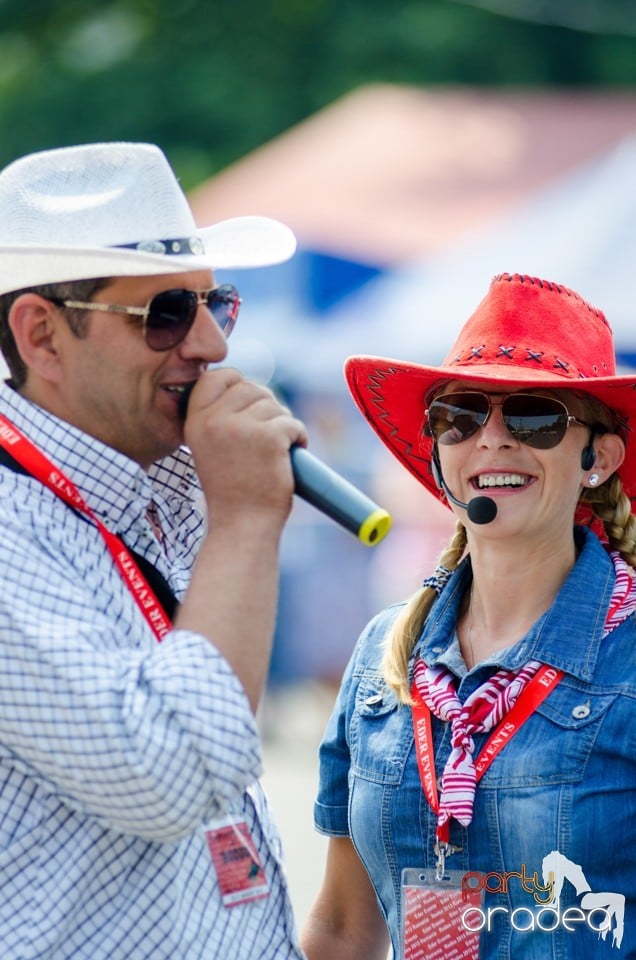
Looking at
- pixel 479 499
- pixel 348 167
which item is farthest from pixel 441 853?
pixel 348 167

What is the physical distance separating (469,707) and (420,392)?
2.54 ft

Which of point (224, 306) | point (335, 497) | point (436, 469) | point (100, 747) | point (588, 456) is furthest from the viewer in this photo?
point (436, 469)

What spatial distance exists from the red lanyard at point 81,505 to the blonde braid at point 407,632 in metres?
0.85

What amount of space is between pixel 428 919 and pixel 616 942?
0.38 metres

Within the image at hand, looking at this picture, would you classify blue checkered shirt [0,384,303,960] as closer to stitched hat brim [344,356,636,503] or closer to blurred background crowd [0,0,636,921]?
stitched hat brim [344,356,636,503]

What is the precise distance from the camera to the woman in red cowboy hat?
278cm

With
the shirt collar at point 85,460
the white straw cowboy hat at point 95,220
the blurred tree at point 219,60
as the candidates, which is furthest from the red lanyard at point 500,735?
the blurred tree at point 219,60

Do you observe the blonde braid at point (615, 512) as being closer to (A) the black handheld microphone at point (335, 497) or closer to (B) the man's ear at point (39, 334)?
(A) the black handheld microphone at point (335, 497)

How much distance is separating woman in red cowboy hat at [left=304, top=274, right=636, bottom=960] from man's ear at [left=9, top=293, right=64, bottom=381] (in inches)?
38.3

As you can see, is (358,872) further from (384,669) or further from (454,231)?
(454,231)

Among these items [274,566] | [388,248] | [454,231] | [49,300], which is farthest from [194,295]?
[454,231]

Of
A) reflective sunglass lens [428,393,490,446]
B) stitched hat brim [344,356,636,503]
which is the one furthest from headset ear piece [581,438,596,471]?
reflective sunglass lens [428,393,490,446]

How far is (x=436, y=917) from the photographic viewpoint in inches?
114

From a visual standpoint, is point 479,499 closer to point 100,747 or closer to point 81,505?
point 81,505
